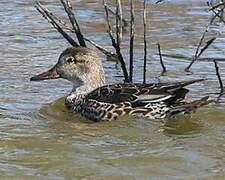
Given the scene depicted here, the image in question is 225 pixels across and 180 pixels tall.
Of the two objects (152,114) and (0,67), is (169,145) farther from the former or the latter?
(0,67)

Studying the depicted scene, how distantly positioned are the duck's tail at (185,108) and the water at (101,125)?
12cm

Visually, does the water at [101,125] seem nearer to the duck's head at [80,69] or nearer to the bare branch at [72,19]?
the duck's head at [80,69]

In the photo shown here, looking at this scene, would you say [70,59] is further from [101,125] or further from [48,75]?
[101,125]

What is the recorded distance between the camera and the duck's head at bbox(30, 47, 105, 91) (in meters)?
10.6

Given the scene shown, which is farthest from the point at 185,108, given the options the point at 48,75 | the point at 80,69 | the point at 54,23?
the point at 54,23

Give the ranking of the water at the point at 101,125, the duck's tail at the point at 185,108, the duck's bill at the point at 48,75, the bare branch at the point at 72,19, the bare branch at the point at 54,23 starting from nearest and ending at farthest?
the water at the point at 101,125, the duck's tail at the point at 185,108, the duck's bill at the point at 48,75, the bare branch at the point at 72,19, the bare branch at the point at 54,23

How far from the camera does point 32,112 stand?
10.0 meters

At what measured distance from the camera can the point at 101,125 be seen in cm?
955

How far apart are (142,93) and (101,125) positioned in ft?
2.05

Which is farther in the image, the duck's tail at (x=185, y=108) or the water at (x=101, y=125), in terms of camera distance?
the duck's tail at (x=185, y=108)

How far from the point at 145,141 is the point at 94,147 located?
1.98 feet

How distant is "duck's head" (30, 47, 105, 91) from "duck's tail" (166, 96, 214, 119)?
4.69 ft

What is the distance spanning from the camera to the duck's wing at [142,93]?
938 centimetres

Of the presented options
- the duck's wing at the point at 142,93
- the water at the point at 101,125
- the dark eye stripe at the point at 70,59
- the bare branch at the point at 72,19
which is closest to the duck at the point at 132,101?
the duck's wing at the point at 142,93
